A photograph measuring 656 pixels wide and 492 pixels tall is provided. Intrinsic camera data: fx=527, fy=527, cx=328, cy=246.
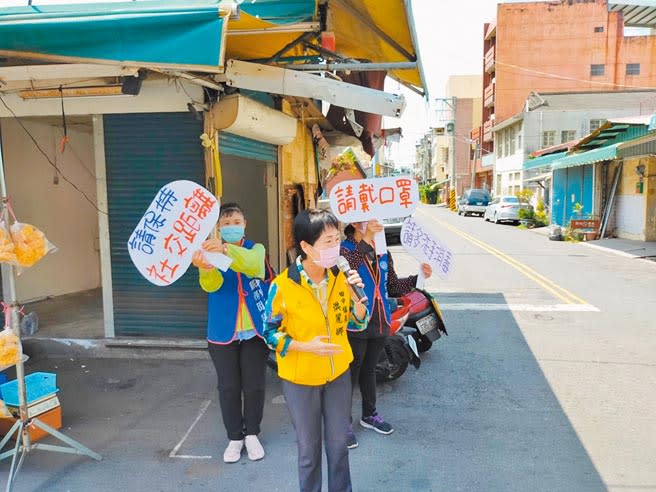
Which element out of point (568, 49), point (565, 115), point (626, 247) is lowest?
point (626, 247)

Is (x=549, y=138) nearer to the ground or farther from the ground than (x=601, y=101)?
nearer to the ground

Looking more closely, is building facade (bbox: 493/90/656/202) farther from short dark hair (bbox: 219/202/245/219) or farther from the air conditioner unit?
short dark hair (bbox: 219/202/245/219)

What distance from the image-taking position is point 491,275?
35.9 ft

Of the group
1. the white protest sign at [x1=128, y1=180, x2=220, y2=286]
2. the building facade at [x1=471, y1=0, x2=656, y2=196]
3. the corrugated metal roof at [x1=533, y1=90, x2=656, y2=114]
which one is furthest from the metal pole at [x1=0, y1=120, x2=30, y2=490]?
the building facade at [x1=471, y1=0, x2=656, y2=196]

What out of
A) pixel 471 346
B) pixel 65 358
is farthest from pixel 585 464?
pixel 65 358

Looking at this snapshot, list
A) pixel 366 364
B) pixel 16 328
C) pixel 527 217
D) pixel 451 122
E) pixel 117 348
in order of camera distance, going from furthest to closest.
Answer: pixel 451 122 → pixel 527 217 → pixel 117 348 → pixel 366 364 → pixel 16 328

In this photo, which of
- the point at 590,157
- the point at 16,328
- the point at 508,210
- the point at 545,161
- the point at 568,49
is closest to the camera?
the point at 16,328

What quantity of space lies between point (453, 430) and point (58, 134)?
6.90 meters

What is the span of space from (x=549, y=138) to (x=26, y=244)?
33.4m

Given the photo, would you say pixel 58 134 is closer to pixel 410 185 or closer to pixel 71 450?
pixel 71 450

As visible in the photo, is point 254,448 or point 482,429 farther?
point 482,429

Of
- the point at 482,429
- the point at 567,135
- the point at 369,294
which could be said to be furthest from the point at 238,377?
the point at 567,135

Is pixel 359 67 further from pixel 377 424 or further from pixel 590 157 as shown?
pixel 590 157

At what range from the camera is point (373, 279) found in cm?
374
